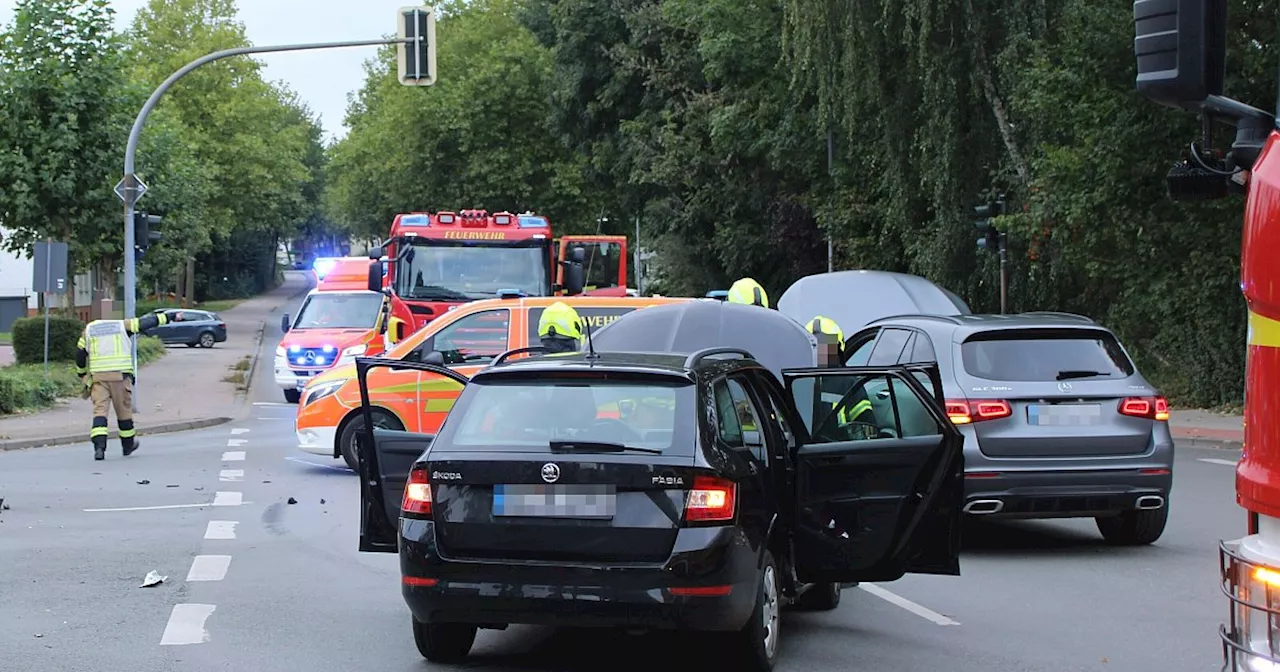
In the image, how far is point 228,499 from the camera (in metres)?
13.5

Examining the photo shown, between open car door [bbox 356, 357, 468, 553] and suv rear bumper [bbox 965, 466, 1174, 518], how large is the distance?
387cm

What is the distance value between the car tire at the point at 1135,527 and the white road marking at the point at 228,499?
7267 millimetres

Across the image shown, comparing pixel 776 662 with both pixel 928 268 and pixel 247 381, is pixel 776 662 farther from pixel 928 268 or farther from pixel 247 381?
pixel 247 381

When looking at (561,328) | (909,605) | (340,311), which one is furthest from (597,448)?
(340,311)

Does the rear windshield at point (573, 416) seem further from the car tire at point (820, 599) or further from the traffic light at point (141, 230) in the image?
the traffic light at point (141, 230)

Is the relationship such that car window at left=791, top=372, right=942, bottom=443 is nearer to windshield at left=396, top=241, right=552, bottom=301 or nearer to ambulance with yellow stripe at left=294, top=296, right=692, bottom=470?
ambulance with yellow stripe at left=294, top=296, right=692, bottom=470

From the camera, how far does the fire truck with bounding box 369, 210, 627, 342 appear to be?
23047mm

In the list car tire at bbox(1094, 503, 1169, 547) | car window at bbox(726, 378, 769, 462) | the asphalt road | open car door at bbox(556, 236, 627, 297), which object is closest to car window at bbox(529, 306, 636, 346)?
the asphalt road

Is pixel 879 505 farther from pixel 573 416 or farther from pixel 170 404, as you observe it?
pixel 170 404

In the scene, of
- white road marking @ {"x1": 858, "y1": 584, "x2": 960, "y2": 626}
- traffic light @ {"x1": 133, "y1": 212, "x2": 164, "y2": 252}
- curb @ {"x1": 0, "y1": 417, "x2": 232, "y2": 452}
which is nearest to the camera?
white road marking @ {"x1": 858, "y1": 584, "x2": 960, "y2": 626}

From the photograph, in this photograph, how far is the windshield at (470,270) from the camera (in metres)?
23.2

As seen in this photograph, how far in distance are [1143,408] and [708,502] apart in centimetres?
475

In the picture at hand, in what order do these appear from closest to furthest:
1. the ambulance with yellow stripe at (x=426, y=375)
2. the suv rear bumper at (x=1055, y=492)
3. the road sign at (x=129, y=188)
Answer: the suv rear bumper at (x=1055, y=492) < the ambulance with yellow stripe at (x=426, y=375) < the road sign at (x=129, y=188)

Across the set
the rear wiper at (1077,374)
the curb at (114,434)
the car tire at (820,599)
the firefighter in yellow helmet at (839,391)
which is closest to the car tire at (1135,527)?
the rear wiper at (1077,374)
